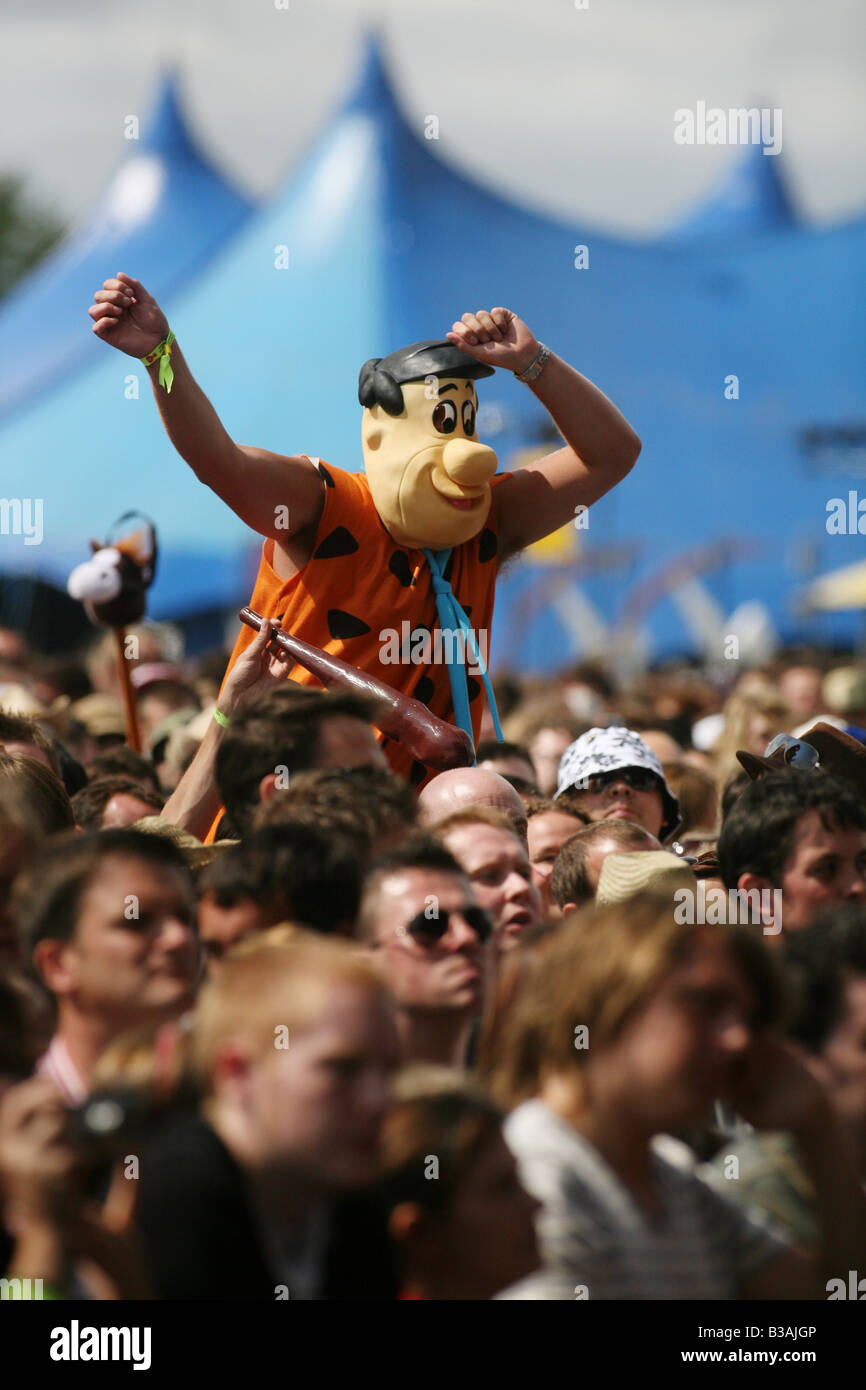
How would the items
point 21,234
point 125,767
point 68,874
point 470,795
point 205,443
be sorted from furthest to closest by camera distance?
point 21,234, point 125,767, point 205,443, point 470,795, point 68,874

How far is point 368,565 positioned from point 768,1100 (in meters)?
2.17

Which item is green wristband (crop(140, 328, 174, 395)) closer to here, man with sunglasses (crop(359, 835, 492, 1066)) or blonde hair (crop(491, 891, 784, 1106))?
man with sunglasses (crop(359, 835, 492, 1066))

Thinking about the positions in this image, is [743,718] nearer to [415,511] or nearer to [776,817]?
[415,511]

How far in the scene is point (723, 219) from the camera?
1059 inches

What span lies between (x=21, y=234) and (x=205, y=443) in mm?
50850

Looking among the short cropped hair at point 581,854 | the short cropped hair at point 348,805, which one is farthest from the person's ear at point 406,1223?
the short cropped hair at point 581,854

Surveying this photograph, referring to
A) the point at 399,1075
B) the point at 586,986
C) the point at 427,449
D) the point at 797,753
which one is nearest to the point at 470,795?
the point at 427,449

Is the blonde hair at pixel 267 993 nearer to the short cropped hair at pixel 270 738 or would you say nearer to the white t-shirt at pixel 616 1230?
the white t-shirt at pixel 616 1230

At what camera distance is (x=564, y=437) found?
4.33m

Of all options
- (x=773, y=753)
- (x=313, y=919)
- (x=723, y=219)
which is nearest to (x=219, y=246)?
(x=723, y=219)

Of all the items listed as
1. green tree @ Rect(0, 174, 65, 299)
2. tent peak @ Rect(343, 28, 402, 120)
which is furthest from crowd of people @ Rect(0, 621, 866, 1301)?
green tree @ Rect(0, 174, 65, 299)

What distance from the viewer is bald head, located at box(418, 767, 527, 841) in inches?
146

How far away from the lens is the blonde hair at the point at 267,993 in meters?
2.04
